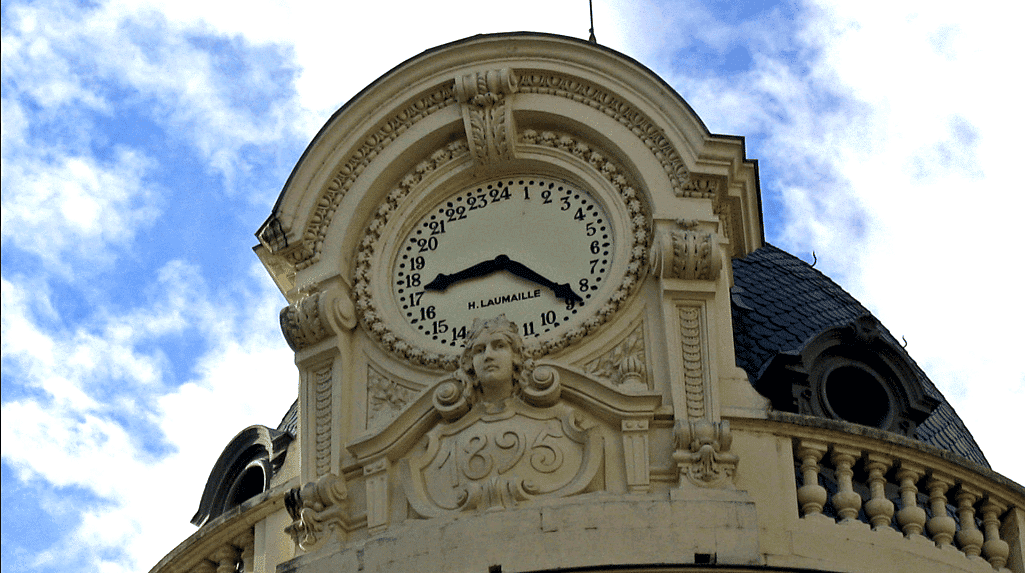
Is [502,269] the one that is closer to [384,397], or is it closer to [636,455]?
[384,397]

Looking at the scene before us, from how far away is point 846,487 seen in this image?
51.7ft

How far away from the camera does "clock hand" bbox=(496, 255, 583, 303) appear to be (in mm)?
16656

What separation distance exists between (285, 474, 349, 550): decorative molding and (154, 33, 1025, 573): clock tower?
2 centimetres

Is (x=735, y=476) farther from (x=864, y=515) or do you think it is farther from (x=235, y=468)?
(x=235, y=468)

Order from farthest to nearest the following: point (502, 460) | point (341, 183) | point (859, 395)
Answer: point (859, 395) → point (341, 183) → point (502, 460)

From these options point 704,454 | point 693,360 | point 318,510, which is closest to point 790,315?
point 693,360

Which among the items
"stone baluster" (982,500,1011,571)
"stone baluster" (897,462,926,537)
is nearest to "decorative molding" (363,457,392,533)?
Answer: "stone baluster" (897,462,926,537)

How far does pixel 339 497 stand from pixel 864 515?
396 centimetres

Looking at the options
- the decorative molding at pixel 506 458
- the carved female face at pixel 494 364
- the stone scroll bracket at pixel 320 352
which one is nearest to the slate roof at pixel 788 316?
the stone scroll bracket at pixel 320 352

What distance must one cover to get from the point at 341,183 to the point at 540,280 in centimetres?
194

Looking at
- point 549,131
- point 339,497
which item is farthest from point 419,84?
point 339,497

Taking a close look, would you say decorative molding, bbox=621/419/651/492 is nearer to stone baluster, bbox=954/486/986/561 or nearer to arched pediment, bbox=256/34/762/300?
arched pediment, bbox=256/34/762/300

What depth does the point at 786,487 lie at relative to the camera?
15625 mm

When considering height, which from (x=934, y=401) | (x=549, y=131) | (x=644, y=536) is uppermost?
(x=549, y=131)
